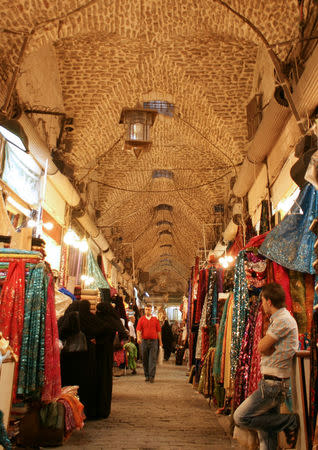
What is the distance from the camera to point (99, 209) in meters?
12.8

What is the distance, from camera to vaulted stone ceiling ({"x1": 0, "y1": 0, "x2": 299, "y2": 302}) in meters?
5.70

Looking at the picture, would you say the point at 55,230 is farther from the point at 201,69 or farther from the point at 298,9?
the point at 298,9

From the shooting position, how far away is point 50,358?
11.3 feet

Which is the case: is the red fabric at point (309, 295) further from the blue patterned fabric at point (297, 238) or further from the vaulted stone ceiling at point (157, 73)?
the vaulted stone ceiling at point (157, 73)

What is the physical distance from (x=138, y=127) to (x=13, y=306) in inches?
141

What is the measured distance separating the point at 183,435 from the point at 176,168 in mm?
9534

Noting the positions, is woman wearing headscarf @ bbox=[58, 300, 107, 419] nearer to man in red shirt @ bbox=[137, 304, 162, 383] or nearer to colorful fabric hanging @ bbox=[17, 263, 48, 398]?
colorful fabric hanging @ bbox=[17, 263, 48, 398]

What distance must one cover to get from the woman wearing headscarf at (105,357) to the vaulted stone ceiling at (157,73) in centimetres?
369

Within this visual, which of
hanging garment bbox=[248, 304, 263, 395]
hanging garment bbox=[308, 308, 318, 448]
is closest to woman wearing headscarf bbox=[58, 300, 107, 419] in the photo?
hanging garment bbox=[248, 304, 263, 395]

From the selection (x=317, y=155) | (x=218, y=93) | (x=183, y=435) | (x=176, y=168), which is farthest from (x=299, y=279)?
(x=176, y=168)

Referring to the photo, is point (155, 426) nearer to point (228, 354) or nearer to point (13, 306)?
point (228, 354)

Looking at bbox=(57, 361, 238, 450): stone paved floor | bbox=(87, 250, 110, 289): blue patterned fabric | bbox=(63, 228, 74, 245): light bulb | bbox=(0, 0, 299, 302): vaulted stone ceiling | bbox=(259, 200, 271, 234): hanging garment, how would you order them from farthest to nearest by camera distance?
bbox=(87, 250, 110, 289): blue patterned fabric < bbox=(63, 228, 74, 245): light bulb < bbox=(259, 200, 271, 234): hanging garment < bbox=(0, 0, 299, 302): vaulted stone ceiling < bbox=(57, 361, 238, 450): stone paved floor

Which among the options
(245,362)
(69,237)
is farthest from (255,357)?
(69,237)

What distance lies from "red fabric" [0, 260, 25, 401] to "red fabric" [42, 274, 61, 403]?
0.74ft
